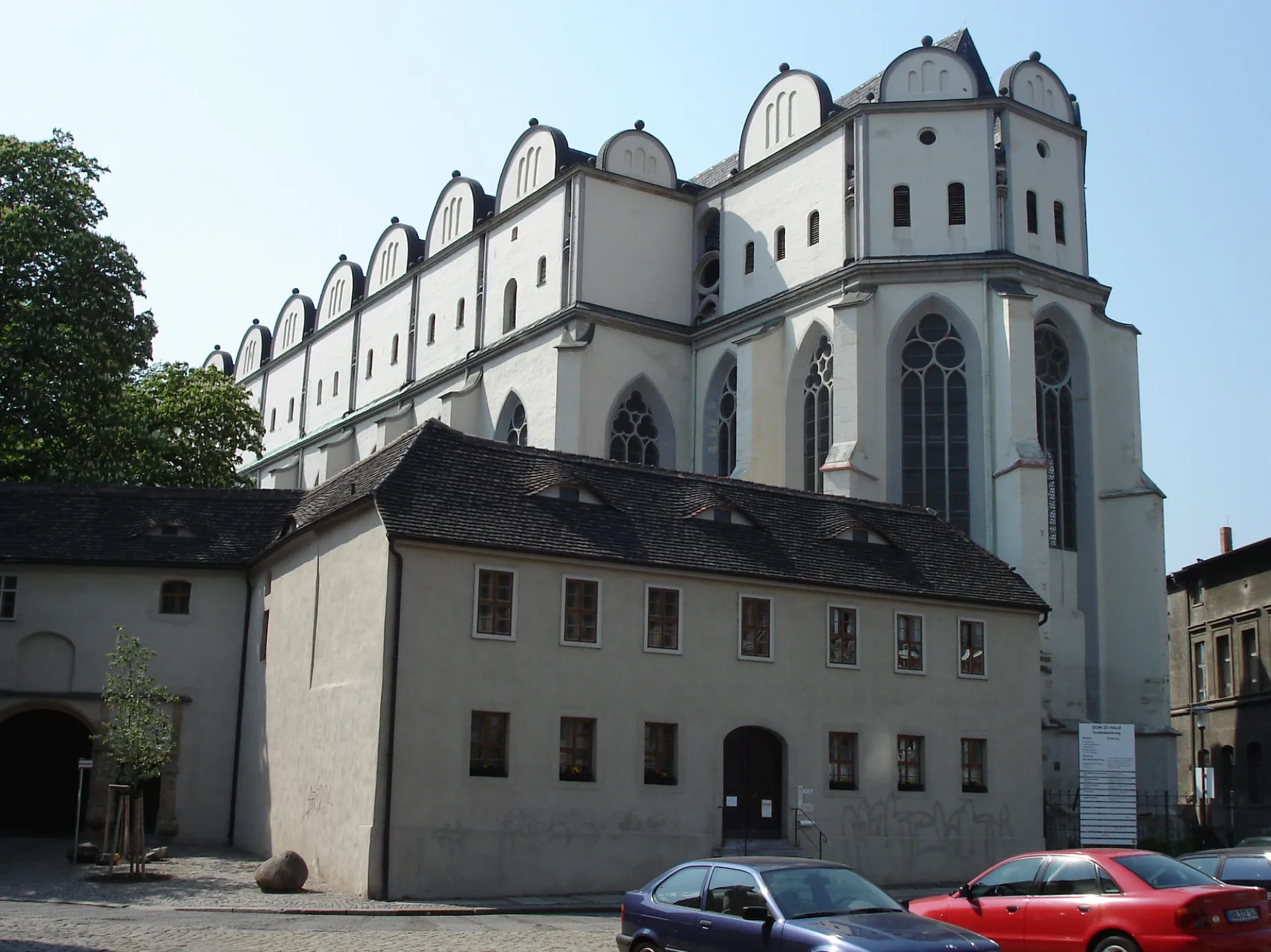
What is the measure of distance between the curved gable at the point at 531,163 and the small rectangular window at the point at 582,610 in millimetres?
24925

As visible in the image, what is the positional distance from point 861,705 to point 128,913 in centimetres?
1359

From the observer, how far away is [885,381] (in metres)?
38.6

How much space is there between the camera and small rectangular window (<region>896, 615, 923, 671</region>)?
27.2m

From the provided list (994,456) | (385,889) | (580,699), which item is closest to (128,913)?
(385,889)

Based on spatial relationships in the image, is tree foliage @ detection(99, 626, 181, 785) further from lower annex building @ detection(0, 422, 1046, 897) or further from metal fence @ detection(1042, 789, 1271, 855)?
metal fence @ detection(1042, 789, 1271, 855)

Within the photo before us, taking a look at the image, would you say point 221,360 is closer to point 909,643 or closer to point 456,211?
point 456,211

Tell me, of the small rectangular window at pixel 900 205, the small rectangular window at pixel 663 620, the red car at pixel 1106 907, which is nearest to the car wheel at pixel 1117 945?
the red car at pixel 1106 907

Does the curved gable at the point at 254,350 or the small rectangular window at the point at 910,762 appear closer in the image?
the small rectangular window at the point at 910,762

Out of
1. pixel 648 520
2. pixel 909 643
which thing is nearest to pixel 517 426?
pixel 648 520

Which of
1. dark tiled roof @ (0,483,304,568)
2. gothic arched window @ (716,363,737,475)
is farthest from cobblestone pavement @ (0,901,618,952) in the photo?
gothic arched window @ (716,363,737,475)

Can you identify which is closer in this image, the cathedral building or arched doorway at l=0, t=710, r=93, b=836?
arched doorway at l=0, t=710, r=93, b=836

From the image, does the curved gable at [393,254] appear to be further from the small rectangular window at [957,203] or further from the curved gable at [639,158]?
the small rectangular window at [957,203]

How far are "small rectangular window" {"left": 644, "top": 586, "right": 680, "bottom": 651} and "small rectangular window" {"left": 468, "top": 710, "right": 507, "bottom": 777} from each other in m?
3.09

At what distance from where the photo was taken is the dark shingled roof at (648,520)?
77.0 feet
